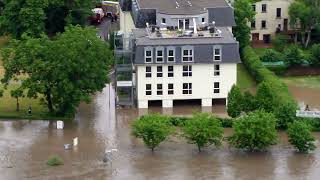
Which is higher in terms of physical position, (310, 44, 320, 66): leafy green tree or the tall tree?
the tall tree

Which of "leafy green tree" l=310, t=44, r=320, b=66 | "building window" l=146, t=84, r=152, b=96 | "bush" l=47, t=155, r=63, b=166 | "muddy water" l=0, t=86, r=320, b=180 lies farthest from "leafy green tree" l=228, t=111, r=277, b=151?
"leafy green tree" l=310, t=44, r=320, b=66

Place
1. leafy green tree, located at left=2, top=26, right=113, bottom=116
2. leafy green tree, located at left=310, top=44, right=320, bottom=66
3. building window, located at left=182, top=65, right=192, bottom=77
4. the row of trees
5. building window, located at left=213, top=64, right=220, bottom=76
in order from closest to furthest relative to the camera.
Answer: the row of trees, leafy green tree, located at left=2, top=26, right=113, bottom=116, building window, located at left=182, top=65, right=192, bottom=77, building window, located at left=213, top=64, right=220, bottom=76, leafy green tree, located at left=310, top=44, right=320, bottom=66

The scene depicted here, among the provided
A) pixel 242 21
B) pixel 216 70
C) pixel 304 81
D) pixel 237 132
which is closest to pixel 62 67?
pixel 216 70

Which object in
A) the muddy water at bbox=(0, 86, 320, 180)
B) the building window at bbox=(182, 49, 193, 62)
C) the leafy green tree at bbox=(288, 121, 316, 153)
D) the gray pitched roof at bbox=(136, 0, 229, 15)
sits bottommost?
the muddy water at bbox=(0, 86, 320, 180)

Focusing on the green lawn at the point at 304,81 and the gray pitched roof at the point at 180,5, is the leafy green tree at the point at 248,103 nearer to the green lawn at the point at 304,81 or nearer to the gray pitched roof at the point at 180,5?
the green lawn at the point at 304,81

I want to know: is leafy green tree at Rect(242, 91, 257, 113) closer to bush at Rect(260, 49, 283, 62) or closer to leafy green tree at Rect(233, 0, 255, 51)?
bush at Rect(260, 49, 283, 62)

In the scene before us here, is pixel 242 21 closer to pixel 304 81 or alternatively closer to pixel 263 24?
pixel 263 24
